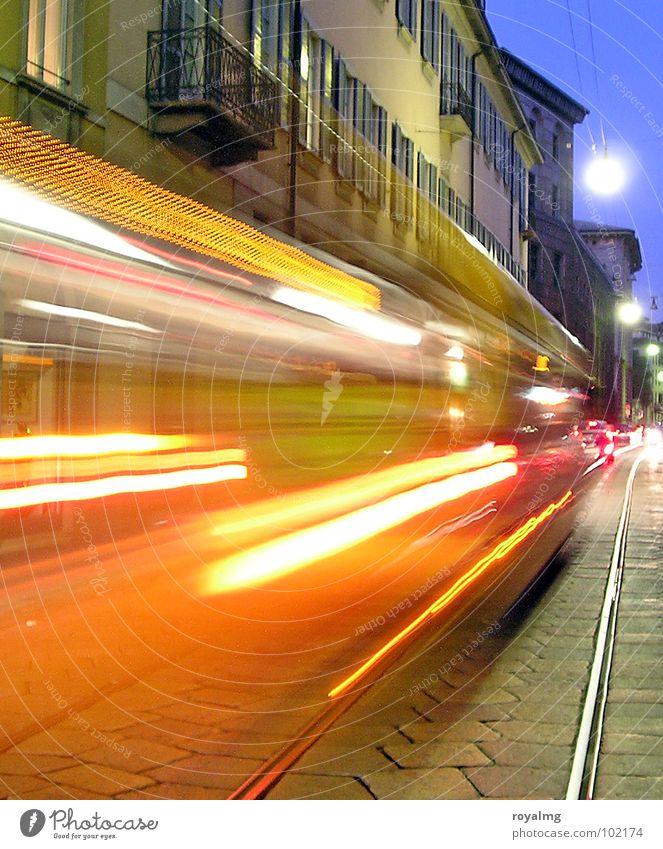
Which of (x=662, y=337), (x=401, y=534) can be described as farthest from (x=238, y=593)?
(x=662, y=337)

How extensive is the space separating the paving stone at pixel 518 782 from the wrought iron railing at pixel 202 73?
30.4 ft

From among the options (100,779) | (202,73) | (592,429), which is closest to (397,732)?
(100,779)

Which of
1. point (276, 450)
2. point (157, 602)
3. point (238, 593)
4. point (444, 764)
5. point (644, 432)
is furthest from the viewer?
point (644, 432)

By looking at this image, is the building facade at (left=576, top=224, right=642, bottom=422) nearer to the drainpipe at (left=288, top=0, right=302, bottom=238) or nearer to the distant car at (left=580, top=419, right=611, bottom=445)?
the distant car at (left=580, top=419, right=611, bottom=445)

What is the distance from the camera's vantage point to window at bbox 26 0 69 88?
422 inches

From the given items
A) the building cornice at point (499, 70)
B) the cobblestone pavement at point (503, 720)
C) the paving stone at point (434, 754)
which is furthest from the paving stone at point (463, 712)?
the building cornice at point (499, 70)

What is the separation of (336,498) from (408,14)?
42.8 feet

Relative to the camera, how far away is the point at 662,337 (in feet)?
326

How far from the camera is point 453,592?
7754 mm

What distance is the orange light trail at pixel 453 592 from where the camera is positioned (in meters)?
5.45

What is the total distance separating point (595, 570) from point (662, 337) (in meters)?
94.1

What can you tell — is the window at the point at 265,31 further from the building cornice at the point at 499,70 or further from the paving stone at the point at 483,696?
the paving stone at the point at 483,696

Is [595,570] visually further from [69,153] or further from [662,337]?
[662,337]

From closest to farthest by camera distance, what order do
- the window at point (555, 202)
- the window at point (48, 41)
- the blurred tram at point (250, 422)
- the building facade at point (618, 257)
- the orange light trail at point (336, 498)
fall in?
the blurred tram at point (250, 422) → the orange light trail at point (336, 498) → the window at point (48, 41) → the window at point (555, 202) → the building facade at point (618, 257)
